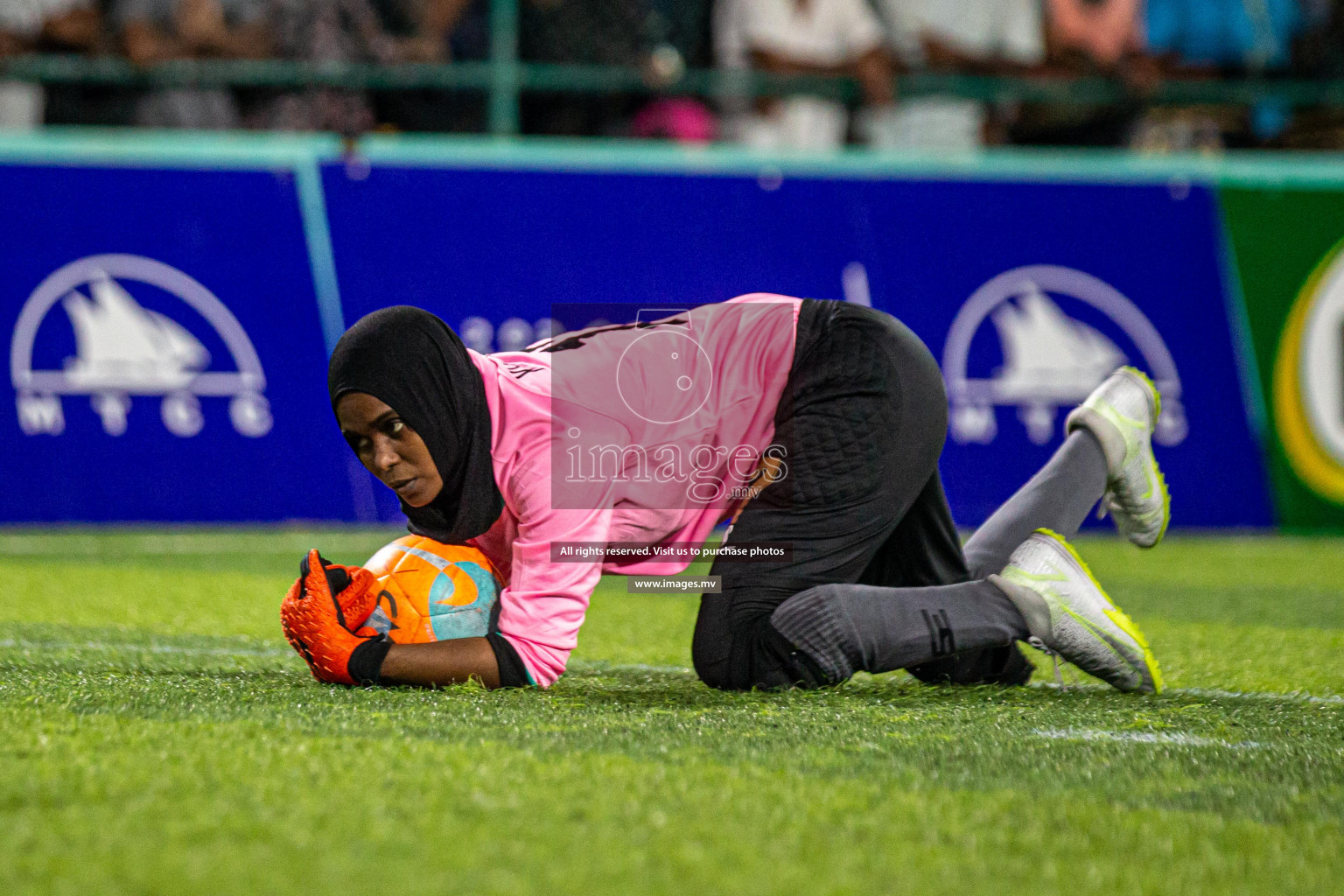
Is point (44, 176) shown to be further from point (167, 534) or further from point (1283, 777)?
point (1283, 777)

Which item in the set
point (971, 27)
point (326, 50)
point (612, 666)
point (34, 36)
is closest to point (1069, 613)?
point (612, 666)

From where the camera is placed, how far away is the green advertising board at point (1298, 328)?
22.9 ft

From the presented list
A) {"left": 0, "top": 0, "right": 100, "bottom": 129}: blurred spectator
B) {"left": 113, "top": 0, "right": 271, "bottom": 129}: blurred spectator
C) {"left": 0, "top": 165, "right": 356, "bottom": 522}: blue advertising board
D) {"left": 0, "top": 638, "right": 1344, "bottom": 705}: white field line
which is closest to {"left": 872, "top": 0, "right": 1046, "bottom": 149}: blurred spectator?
{"left": 113, "top": 0, "right": 271, "bottom": 129}: blurred spectator

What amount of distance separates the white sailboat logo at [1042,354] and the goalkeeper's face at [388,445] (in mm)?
4455

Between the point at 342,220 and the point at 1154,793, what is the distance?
5431 mm

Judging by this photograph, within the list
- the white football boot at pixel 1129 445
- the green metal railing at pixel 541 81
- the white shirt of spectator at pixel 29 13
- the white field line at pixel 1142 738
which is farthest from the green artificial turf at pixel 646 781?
the white shirt of spectator at pixel 29 13

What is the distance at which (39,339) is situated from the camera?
6.29 metres

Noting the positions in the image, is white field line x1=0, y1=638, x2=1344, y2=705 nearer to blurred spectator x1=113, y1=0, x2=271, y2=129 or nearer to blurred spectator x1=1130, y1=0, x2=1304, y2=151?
blurred spectator x1=113, y1=0, x2=271, y2=129

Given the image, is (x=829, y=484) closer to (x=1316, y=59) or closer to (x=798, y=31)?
(x=798, y=31)

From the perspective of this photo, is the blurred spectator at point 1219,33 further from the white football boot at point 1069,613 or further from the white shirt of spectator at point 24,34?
the white football boot at point 1069,613

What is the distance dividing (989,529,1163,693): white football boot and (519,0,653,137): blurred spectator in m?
6.03

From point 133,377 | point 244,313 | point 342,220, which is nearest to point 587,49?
point 342,220

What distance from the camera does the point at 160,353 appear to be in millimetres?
6359

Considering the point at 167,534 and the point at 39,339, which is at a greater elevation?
the point at 39,339
